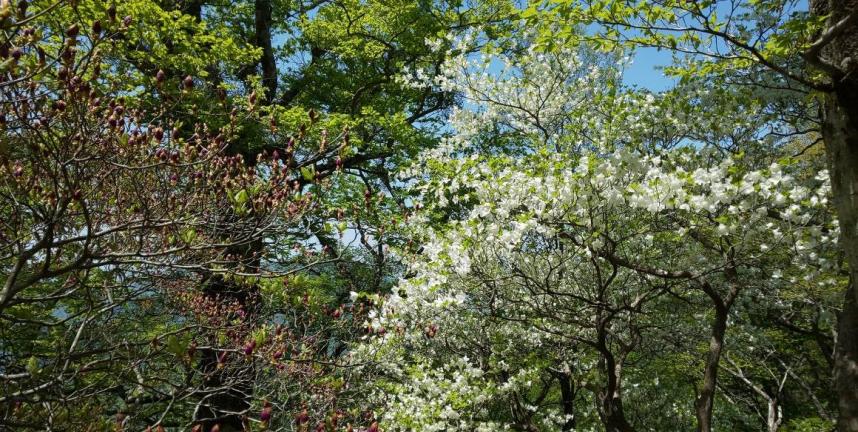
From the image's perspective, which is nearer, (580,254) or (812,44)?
(812,44)

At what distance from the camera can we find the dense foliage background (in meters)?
3.59

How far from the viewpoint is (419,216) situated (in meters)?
10.9

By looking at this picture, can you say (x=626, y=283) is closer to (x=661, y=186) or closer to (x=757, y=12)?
(x=661, y=186)

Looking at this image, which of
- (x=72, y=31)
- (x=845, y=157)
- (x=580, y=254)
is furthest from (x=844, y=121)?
(x=72, y=31)

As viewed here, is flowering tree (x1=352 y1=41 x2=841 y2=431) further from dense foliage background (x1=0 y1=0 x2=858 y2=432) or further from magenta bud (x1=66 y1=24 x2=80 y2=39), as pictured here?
magenta bud (x1=66 y1=24 x2=80 y2=39)

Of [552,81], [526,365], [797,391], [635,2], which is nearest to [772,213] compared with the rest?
[635,2]

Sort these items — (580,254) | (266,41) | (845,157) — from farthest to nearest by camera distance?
(266,41) < (580,254) < (845,157)

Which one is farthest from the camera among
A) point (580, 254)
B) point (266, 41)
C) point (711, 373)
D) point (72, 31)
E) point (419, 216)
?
point (266, 41)

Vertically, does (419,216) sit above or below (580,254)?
above

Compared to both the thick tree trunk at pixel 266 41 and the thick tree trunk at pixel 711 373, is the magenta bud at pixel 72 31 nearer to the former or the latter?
the thick tree trunk at pixel 711 373

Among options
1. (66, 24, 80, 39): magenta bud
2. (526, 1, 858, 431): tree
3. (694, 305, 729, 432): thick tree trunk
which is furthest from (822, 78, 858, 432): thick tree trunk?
(66, 24, 80, 39): magenta bud

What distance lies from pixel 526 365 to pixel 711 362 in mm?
3222

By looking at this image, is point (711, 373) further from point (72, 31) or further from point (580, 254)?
point (72, 31)

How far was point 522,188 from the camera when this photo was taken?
6121 millimetres
